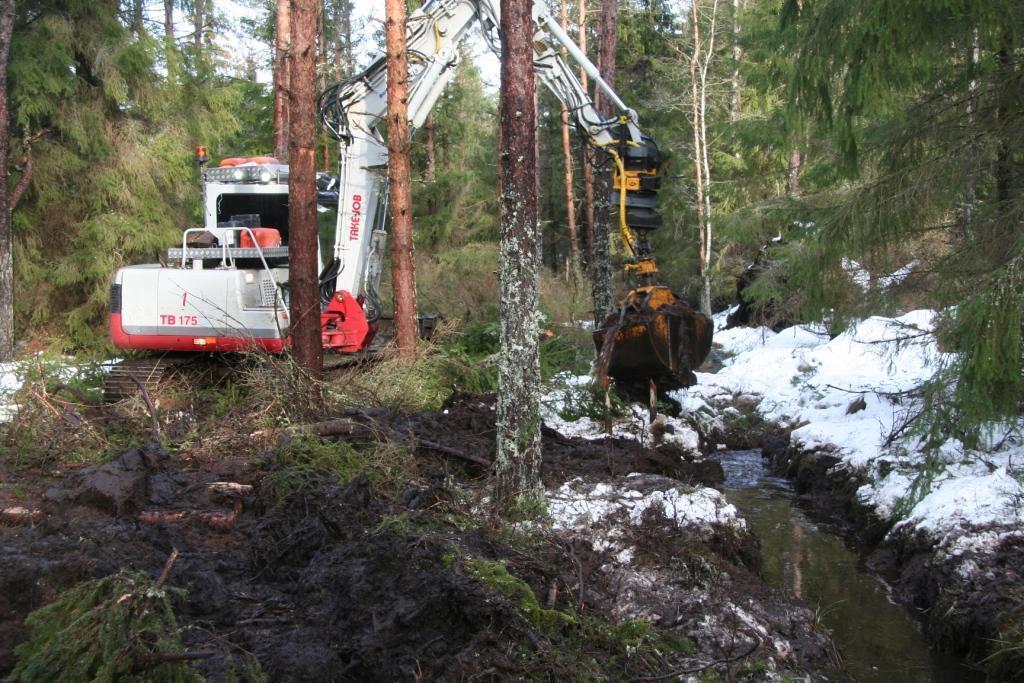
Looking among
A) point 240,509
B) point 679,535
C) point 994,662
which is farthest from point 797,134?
point 240,509

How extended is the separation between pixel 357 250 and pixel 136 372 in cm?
312

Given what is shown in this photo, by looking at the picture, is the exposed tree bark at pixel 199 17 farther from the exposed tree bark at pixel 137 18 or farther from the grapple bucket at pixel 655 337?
the grapple bucket at pixel 655 337

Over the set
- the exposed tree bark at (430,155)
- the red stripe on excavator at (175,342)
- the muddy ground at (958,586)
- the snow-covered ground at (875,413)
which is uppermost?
the exposed tree bark at (430,155)

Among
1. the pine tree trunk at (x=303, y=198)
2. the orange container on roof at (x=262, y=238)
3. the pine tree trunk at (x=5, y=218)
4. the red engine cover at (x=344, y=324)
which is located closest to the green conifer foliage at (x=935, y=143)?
the pine tree trunk at (x=303, y=198)

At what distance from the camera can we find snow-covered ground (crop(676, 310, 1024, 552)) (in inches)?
271

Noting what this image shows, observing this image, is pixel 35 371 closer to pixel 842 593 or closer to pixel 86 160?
pixel 842 593

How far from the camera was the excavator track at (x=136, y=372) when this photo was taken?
34.1 feet

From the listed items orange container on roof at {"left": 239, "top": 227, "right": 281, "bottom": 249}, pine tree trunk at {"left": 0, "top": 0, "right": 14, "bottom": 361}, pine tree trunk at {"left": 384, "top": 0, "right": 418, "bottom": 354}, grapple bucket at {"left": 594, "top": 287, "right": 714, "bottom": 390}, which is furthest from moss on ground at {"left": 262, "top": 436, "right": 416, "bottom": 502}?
pine tree trunk at {"left": 0, "top": 0, "right": 14, "bottom": 361}

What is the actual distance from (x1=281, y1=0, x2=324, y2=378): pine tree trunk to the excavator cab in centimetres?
320

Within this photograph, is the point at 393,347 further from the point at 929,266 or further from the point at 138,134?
the point at 138,134

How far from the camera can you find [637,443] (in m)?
9.47

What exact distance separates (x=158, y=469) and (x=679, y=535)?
3.76 m

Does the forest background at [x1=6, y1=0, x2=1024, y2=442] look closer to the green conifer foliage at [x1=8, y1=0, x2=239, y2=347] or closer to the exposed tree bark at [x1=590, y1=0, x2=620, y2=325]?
the green conifer foliage at [x1=8, y1=0, x2=239, y2=347]

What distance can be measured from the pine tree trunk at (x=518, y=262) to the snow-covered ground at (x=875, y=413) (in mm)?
3110
